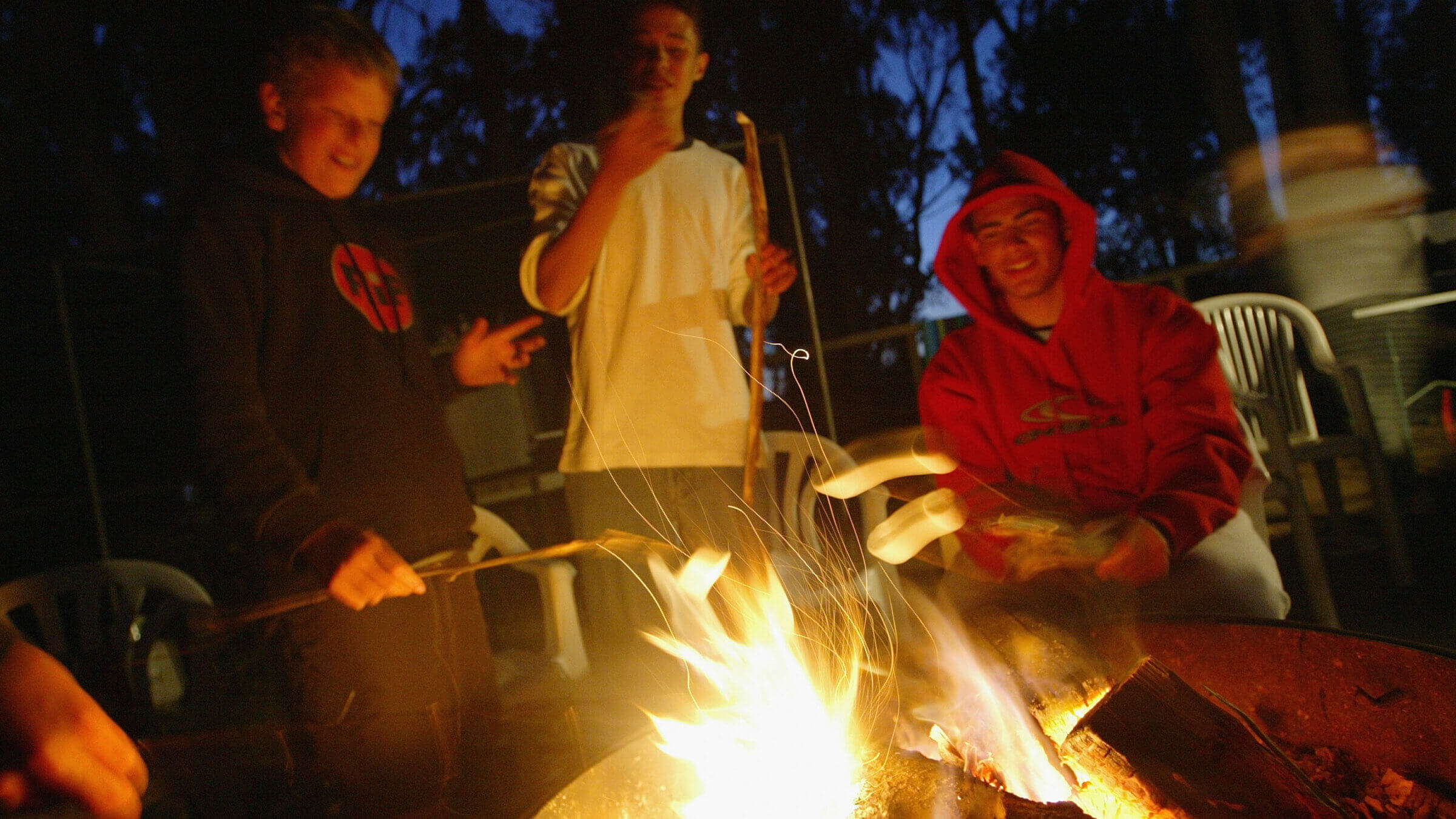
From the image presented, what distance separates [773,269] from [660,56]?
2.39 ft

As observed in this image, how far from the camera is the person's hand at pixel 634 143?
7.36ft

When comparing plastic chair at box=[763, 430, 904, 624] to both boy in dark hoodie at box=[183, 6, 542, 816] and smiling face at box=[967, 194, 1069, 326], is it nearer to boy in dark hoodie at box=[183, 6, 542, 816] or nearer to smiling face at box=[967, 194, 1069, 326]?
smiling face at box=[967, 194, 1069, 326]

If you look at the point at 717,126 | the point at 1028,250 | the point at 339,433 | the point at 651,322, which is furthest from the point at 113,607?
the point at 717,126

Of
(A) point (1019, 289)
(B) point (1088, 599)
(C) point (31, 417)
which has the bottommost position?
(B) point (1088, 599)

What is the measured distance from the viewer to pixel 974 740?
1378mm

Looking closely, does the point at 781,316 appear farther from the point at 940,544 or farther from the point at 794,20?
the point at 794,20

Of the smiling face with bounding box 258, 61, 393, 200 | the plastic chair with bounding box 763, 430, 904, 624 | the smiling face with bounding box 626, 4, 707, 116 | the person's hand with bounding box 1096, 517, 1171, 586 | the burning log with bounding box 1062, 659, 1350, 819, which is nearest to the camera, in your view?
the burning log with bounding box 1062, 659, 1350, 819

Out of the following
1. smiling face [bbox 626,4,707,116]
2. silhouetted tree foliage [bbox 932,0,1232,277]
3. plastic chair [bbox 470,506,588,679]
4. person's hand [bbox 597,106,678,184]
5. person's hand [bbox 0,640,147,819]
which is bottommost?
plastic chair [bbox 470,506,588,679]

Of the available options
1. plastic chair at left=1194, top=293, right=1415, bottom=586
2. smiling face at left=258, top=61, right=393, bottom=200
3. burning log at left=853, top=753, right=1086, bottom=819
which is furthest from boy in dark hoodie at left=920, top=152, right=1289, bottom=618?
smiling face at left=258, top=61, right=393, bottom=200

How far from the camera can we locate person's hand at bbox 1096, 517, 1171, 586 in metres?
1.75

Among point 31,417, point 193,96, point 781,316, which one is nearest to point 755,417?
point 781,316

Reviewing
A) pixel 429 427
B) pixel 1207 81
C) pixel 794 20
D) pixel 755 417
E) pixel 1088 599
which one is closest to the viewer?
pixel 1088 599

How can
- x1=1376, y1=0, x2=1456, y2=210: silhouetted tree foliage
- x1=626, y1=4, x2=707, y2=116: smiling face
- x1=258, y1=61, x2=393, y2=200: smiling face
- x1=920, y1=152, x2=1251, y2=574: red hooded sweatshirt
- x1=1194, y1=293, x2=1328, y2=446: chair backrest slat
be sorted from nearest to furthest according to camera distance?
x1=258, y1=61, x2=393, y2=200: smiling face, x1=920, y1=152, x2=1251, y2=574: red hooded sweatshirt, x1=626, y1=4, x2=707, y2=116: smiling face, x1=1194, y1=293, x2=1328, y2=446: chair backrest slat, x1=1376, y1=0, x2=1456, y2=210: silhouetted tree foliage

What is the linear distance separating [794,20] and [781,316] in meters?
9.19
